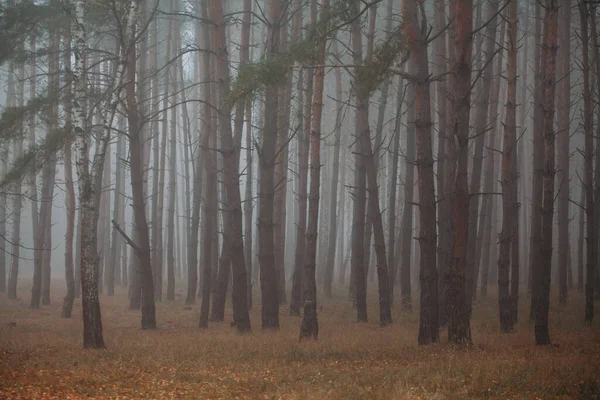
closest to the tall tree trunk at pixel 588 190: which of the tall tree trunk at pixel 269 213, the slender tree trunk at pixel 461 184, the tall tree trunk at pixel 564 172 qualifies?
the tall tree trunk at pixel 564 172

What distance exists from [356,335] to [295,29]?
11272 mm

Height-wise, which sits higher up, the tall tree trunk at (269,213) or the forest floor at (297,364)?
the tall tree trunk at (269,213)

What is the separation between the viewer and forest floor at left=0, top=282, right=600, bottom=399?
7727 mm

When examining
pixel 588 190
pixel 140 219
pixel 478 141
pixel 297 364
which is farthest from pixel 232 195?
pixel 588 190

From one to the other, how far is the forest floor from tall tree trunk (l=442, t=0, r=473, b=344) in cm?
60

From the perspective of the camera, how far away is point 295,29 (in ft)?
66.3

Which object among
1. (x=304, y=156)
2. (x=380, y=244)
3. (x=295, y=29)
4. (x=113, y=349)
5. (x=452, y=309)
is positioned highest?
(x=295, y=29)

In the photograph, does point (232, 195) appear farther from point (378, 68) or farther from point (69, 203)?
point (69, 203)

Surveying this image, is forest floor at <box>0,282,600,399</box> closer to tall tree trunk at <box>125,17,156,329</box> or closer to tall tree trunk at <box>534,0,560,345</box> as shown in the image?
tall tree trunk at <box>534,0,560,345</box>

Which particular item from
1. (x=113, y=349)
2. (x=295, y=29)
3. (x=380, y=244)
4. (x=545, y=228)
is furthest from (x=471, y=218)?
(x=113, y=349)

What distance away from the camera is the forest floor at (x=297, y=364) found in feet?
25.3

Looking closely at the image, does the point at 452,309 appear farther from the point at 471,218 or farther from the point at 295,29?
the point at 295,29

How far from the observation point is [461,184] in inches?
432

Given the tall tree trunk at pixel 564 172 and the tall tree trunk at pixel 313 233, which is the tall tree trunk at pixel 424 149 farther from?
the tall tree trunk at pixel 564 172
